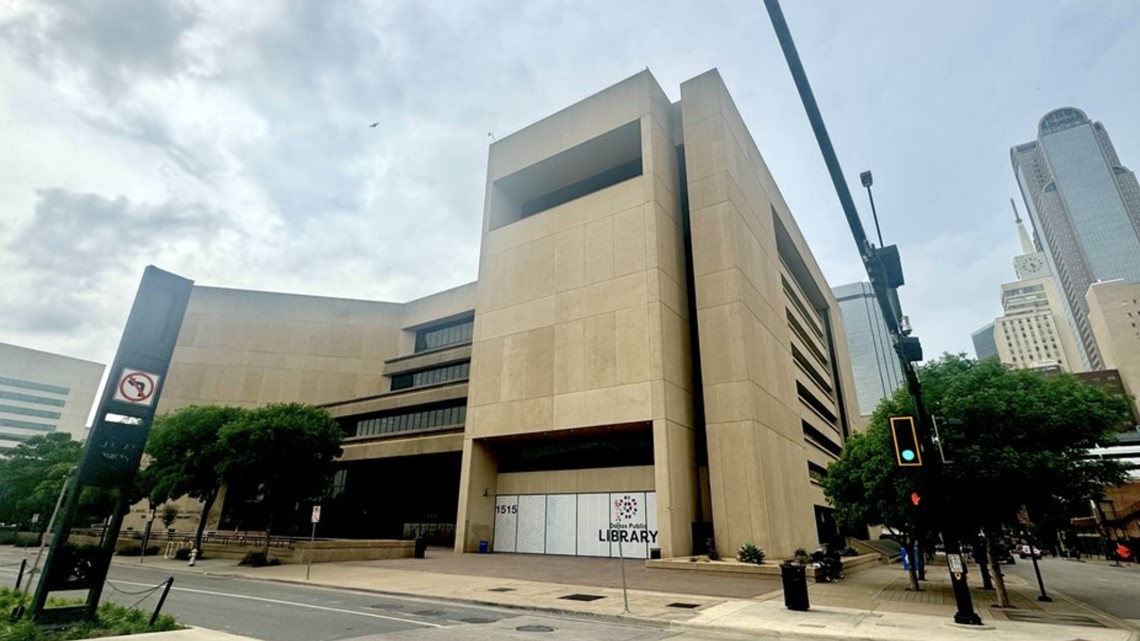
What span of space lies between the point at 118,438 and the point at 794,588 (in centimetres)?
1698

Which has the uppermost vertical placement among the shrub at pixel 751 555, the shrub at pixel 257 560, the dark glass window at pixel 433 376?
the dark glass window at pixel 433 376

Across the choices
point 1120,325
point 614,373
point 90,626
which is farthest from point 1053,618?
point 1120,325

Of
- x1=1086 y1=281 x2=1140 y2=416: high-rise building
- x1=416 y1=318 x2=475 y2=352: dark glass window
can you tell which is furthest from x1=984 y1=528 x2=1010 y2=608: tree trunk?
x1=1086 y1=281 x2=1140 y2=416: high-rise building

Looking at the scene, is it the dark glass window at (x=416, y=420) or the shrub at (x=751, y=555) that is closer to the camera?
the shrub at (x=751, y=555)

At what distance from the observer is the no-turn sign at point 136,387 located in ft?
37.4

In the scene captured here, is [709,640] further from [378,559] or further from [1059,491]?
[378,559]

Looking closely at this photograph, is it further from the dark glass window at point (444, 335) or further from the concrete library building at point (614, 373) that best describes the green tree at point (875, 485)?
the dark glass window at point (444, 335)

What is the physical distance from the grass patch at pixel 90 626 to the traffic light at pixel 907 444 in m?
15.7

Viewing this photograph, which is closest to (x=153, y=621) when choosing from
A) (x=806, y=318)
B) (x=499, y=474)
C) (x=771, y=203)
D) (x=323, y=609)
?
(x=323, y=609)

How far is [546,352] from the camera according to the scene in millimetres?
36969

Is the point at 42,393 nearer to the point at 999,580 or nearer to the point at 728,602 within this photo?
the point at 728,602

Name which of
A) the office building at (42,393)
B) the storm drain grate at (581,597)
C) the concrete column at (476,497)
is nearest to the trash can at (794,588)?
the storm drain grate at (581,597)

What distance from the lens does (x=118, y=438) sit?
1129 centimetres

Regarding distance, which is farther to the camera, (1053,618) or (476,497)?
(476,497)
